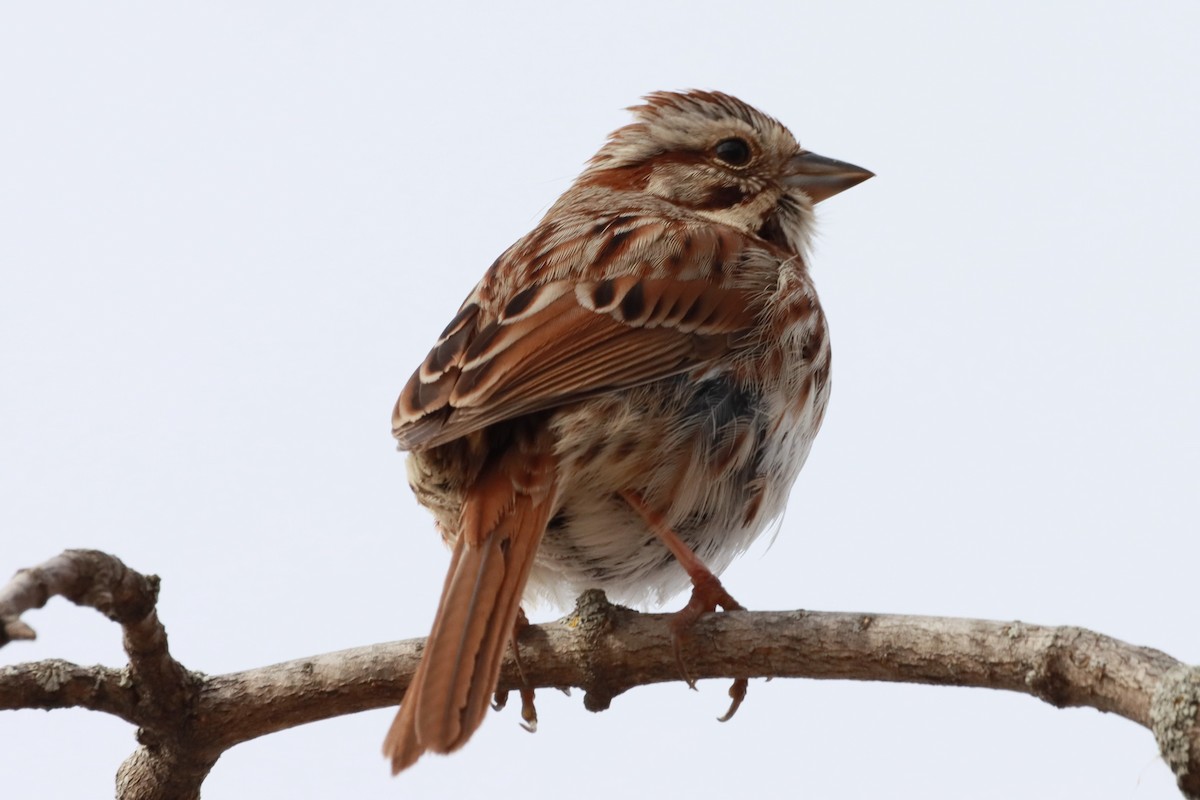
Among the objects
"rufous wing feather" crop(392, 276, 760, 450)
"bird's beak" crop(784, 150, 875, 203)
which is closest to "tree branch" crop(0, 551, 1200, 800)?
"rufous wing feather" crop(392, 276, 760, 450)

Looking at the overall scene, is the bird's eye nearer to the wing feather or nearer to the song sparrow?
the song sparrow

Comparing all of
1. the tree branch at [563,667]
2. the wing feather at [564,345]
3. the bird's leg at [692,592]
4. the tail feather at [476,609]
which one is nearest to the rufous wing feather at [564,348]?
the wing feather at [564,345]

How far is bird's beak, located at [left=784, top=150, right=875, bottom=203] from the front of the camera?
575cm

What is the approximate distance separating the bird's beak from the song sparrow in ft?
1.33

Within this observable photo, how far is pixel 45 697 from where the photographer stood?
12.6 ft

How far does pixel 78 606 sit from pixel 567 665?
1319mm

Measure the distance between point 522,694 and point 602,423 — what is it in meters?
0.82

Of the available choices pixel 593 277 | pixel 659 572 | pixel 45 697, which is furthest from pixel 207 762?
pixel 593 277

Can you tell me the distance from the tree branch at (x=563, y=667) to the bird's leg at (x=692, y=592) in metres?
0.03

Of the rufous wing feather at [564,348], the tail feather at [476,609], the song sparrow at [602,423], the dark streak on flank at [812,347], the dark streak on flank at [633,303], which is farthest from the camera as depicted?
the dark streak on flank at [812,347]

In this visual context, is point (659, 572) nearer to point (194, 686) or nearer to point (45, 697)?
point (194, 686)

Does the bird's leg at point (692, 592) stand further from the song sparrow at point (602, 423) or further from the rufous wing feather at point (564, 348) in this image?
the rufous wing feather at point (564, 348)

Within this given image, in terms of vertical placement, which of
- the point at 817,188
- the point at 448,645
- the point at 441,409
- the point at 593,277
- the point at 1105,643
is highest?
the point at 817,188

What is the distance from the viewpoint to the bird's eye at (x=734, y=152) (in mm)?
5754
